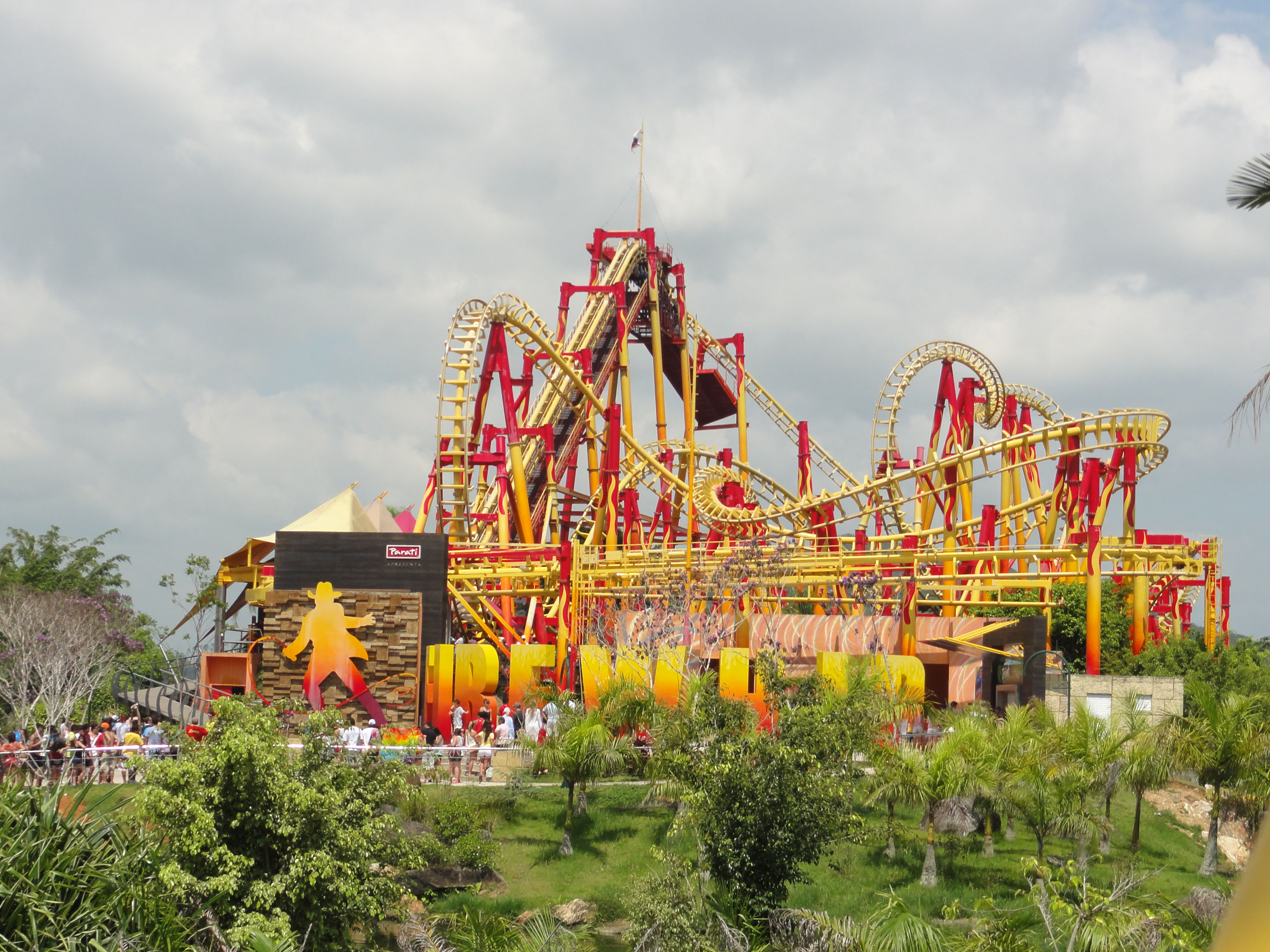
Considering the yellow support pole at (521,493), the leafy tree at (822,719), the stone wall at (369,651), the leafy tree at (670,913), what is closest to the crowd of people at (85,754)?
the stone wall at (369,651)

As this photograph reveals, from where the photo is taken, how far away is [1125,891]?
1081 cm

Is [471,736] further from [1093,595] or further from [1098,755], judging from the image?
[1093,595]

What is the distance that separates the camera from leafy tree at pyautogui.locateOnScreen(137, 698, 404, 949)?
11922 millimetres

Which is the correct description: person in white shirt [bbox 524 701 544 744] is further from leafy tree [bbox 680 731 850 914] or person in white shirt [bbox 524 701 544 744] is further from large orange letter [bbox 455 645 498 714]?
leafy tree [bbox 680 731 850 914]

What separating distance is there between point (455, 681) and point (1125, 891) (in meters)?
16.2

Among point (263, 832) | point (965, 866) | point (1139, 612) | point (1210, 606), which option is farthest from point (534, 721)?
point (1210, 606)

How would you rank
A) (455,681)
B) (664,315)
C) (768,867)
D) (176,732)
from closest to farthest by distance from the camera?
(768,867), (176,732), (455,681), (664,315)

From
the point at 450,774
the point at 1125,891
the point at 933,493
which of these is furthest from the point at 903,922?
the point at 933,493

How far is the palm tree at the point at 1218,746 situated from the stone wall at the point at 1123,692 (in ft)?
14.8

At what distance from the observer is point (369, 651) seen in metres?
24.9

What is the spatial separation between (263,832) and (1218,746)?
39.9 feet

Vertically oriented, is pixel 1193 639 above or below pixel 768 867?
above

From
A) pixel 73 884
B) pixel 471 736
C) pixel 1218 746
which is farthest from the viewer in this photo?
pixel 471 736

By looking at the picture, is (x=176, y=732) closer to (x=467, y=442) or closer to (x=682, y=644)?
(x=682, y=644)
